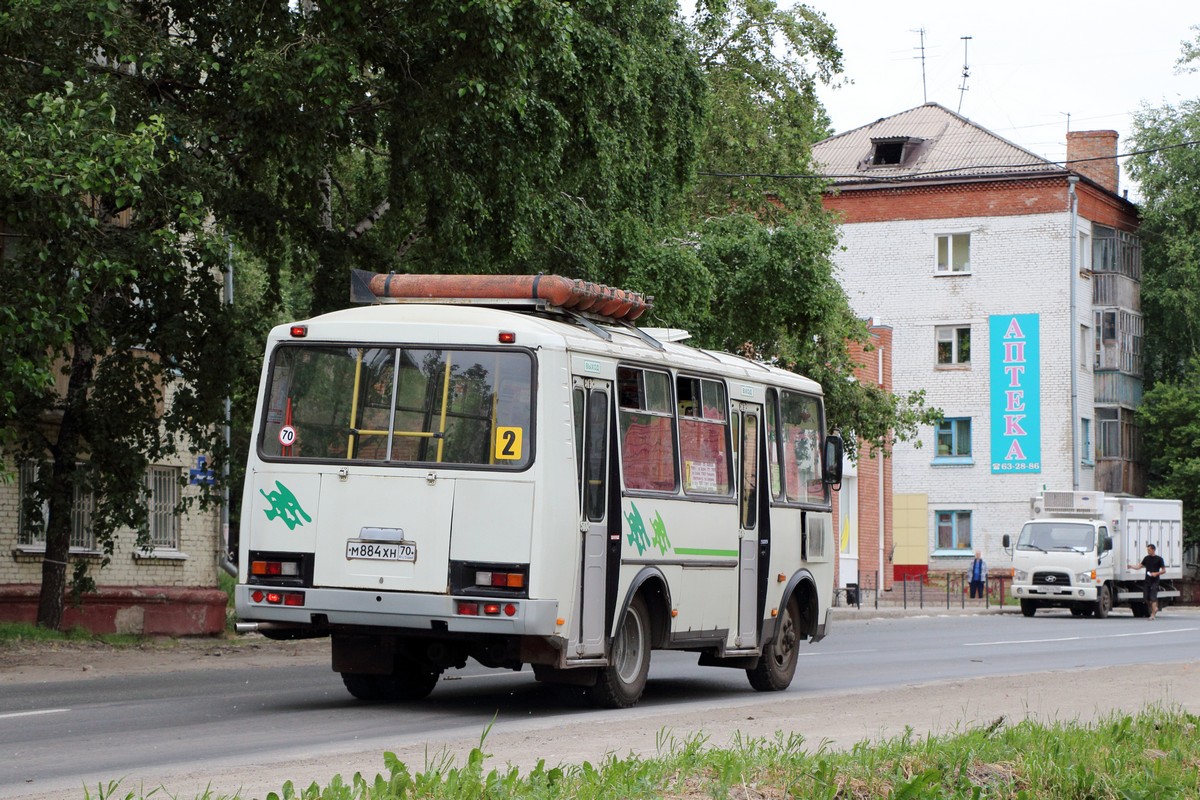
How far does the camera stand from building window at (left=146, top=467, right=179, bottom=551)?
30125mm

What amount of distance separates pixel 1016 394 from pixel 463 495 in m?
50.8

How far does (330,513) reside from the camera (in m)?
13.5

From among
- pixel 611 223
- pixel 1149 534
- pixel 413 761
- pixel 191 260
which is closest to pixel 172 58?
pixel 191 260

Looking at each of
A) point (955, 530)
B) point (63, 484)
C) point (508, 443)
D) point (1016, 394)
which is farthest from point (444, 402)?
point (955, 530)

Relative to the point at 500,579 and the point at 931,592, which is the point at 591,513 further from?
the point at 931,592

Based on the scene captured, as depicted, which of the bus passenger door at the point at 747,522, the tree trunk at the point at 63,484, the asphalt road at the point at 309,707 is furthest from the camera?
the tree trunk at the point at 63,484

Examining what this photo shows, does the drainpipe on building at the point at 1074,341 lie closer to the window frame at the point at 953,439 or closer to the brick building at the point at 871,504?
the window frame at the point at 953,439

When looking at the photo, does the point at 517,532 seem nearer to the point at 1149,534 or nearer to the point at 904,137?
the point at 1149,534

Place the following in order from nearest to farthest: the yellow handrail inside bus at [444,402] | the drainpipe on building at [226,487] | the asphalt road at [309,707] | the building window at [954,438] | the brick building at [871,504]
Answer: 1. the asphalt road at [309,707]
2. the yellow handrail inside bus at [444,402]
3. the drainpipe on building at [226,487]
4. the brick building at [871,504]
5. the building window at [954,438]

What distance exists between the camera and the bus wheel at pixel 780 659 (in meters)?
17.2

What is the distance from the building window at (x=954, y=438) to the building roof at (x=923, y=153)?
8321mm

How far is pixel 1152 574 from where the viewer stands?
155ft

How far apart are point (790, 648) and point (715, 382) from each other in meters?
3.09

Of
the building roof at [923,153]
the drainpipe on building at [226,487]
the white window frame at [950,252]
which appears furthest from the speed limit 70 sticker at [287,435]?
the white window frame at [950,252]
